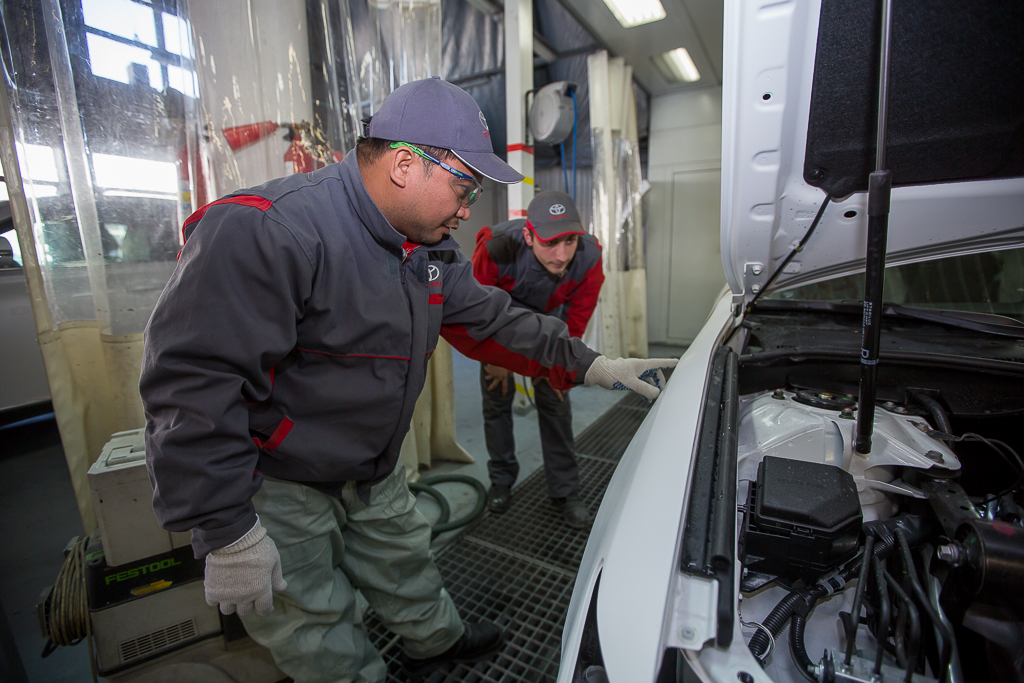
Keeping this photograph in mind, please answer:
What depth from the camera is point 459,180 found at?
3.56 ft

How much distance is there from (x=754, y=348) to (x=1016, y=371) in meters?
0.68

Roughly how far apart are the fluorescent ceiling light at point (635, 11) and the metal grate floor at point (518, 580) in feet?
10.5

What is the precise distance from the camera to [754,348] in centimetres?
178

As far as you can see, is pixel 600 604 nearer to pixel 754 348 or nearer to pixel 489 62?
pixel 754 348

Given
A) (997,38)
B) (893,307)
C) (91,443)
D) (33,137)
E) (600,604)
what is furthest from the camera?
(893,307)

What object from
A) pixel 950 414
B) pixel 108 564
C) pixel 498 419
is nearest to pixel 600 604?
pixel 950 414

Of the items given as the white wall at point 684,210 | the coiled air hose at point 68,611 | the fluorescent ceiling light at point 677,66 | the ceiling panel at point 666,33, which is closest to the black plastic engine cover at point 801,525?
the coiled air hose at point 68,611

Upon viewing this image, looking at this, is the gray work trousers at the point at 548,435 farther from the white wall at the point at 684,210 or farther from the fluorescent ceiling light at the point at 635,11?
the white wall at the point at 684,210

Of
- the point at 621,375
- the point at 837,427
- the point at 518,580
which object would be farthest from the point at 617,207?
the point at 837,427

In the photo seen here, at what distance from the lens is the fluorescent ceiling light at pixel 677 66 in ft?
14.3

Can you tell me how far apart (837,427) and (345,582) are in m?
1.33

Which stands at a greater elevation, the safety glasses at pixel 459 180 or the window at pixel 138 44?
the window at pixel 138 44

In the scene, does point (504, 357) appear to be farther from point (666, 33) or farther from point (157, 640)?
point (666, 33)

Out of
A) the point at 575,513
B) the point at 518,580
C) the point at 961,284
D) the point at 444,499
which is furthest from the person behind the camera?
the point at 444,499
